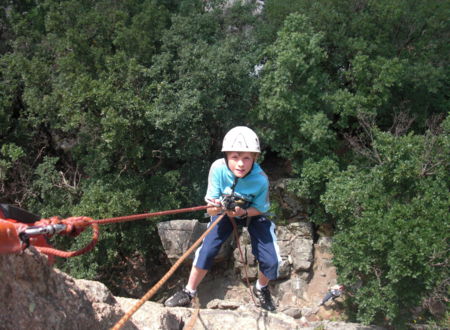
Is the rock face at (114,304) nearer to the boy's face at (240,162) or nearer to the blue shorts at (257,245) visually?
the blue shorts at (257,245)

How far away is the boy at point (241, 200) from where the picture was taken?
3.74 metres

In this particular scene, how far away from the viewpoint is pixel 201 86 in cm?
897

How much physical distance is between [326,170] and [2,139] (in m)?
7.20

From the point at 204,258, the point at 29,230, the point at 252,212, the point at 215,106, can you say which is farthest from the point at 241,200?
the point at 215,106

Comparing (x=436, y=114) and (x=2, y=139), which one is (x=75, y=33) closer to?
(x=2, y=139)

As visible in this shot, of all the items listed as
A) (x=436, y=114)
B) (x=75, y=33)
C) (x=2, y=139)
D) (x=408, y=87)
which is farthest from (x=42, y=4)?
(x=436, y=114)

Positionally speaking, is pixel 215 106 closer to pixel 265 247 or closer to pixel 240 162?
pixel 265 247

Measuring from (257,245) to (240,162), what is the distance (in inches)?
37.5

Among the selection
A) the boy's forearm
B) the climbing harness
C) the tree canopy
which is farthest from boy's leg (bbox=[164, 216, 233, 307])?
the tree canopy

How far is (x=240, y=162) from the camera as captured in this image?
3721mm

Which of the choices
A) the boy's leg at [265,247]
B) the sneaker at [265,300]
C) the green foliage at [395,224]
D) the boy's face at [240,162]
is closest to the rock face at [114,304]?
the sneaker at [265,300]

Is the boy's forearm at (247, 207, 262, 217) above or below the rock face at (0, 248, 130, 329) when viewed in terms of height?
above

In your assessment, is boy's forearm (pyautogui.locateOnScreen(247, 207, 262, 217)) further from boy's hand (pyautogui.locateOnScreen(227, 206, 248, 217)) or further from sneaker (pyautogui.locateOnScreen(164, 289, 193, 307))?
sneaker (pyautogui.locateOnScreen(164, 289, 193, 307))

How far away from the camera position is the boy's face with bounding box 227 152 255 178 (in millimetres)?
3738
